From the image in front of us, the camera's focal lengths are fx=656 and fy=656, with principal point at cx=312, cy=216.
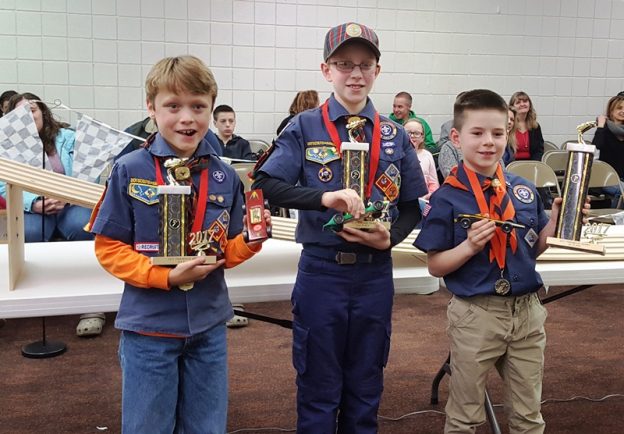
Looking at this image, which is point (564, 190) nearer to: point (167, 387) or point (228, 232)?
point (228, 232)

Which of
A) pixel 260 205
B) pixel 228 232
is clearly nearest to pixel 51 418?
pixel 228 232

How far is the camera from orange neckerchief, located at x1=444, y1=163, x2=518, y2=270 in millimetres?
1950

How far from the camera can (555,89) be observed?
7598 mm

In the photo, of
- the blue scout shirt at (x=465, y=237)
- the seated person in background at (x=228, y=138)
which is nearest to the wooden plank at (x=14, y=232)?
the blue scout shirt at (x=465, y=237)

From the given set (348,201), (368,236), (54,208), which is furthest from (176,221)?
(54,208)

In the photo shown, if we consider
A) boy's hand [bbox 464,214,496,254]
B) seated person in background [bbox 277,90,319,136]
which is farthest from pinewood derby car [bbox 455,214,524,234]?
seated person in background [bbox 277,90,319,136]

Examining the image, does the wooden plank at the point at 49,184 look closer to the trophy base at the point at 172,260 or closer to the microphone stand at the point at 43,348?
the trophy base at the point at 172,260

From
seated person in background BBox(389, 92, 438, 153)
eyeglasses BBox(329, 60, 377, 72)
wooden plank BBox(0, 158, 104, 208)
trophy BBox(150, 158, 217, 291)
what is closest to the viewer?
trophy BBox(150, 158, 217, 291)

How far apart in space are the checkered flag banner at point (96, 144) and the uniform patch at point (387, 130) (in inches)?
60.2

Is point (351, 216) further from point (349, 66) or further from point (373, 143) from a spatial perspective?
point (349, 66)

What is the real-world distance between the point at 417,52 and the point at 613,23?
8.09 ft

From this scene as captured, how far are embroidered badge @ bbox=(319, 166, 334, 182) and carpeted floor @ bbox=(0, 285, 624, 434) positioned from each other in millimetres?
1209

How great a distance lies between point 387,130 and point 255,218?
0.58 meters

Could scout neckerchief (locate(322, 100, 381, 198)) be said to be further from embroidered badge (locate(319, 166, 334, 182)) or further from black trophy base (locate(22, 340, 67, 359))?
black trophy base (locate(22, 340, 67, 359))
